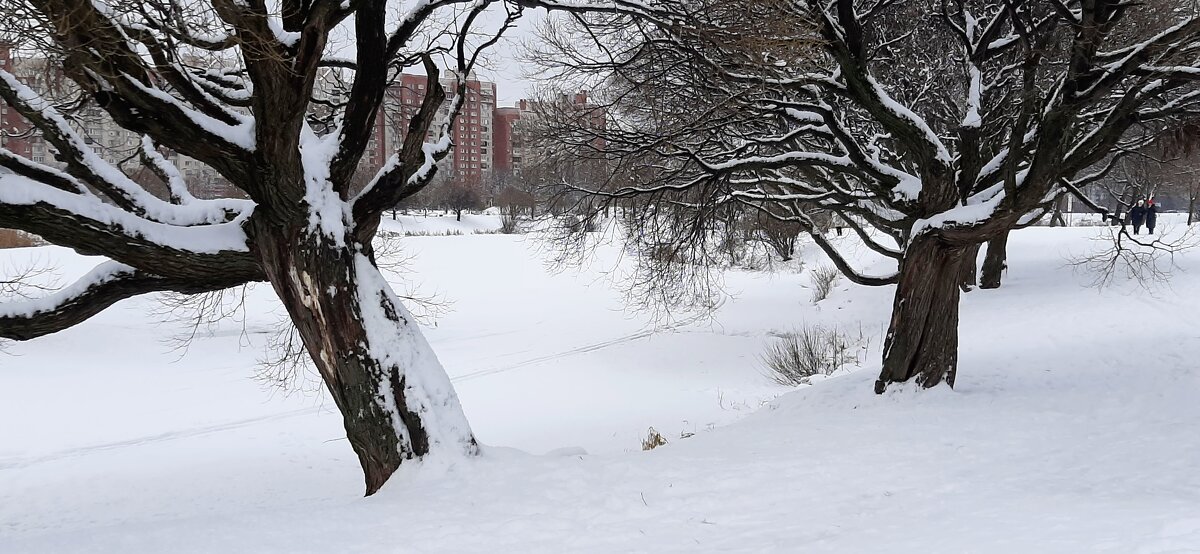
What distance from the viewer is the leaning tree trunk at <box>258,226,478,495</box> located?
18.1ft

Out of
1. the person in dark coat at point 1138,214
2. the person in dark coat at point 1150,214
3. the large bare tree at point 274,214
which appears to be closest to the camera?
the large bare tree at point 274,214

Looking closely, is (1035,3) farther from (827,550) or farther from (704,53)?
(827,550)

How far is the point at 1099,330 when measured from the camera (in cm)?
1169

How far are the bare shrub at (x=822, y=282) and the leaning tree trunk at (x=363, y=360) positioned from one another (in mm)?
17431

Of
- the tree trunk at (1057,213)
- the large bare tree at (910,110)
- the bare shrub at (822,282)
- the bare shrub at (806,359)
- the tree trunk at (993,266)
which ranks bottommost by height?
the bare shrub at (806,359)

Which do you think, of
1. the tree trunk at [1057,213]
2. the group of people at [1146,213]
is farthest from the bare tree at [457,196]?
the group of people at [1146,213]

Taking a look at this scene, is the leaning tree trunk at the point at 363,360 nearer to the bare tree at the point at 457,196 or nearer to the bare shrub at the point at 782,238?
the bare shrub at the point at 782,238

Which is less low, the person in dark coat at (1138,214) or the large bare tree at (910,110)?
the large bare tree at (910,110)

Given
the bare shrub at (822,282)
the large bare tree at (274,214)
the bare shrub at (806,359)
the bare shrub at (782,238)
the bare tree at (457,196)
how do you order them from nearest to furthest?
1. the large bare tree at (274,214)
2. the bare shrub at (806,359)
3. the bare shrub at (782,238)
4. the bare shrub at (822,282)
5. the bare tree at (457,196)

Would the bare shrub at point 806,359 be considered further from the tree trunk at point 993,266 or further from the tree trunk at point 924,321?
the tree trunk at point 924,321

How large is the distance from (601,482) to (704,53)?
157 inches

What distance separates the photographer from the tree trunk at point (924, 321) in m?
7.38

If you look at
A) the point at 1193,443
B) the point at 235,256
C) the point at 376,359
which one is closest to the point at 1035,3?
the point at 1193,443

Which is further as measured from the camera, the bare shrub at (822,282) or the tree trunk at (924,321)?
the bare shrub at (822,282)
